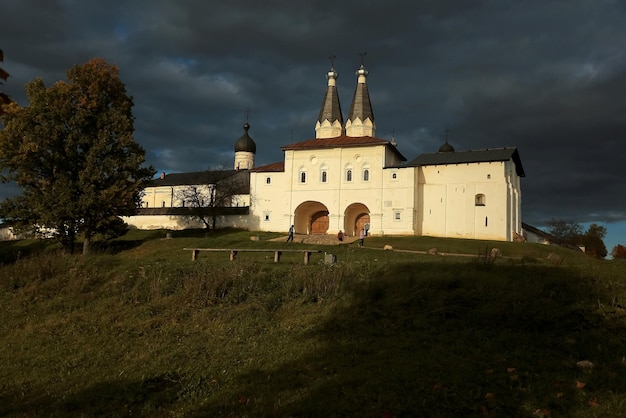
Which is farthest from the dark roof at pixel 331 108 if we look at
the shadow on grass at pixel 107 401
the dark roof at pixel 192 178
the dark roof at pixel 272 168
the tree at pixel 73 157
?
the shadow on grass at pixel 107 401

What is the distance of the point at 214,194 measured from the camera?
51.6m

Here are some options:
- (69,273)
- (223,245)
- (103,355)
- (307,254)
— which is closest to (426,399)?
(103,355)

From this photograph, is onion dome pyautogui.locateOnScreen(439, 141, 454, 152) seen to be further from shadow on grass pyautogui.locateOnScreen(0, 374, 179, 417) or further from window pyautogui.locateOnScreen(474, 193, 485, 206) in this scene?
shadow on grass pyautogui.locateOnScreen(0, 374, 179, 417)

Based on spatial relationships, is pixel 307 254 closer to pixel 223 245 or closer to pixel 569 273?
pixel 569 273

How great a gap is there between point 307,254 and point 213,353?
8568mm

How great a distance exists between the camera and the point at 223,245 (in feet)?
107

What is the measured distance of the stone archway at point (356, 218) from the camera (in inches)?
1751

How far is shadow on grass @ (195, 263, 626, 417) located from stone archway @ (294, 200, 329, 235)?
34.7 m

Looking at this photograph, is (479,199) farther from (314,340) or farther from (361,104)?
(314,340)

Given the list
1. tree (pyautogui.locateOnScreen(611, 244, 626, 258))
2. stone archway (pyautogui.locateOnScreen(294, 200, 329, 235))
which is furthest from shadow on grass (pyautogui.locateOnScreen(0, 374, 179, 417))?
tree (pyautogui.locateOnScreen(611, 244, 626, 258))

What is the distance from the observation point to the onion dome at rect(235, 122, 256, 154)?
216 ft

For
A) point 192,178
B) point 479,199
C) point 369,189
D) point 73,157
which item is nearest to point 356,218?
point 369,189

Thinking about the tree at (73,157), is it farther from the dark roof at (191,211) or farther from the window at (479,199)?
the window at (479,199)

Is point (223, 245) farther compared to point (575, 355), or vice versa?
point (223, 245)
